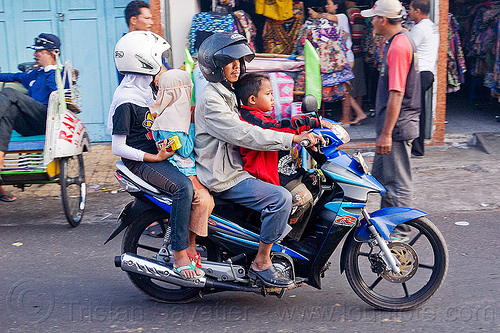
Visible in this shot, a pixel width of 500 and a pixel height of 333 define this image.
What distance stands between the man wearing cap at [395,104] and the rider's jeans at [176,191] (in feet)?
5.95

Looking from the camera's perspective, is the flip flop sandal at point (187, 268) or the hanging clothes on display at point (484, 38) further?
the hanging clothes on display at point (484, 38)

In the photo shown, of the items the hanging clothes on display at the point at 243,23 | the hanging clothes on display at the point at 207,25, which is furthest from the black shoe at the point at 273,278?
the hanging clothes on display at the point at 243,23

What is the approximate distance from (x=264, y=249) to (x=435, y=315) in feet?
3.88

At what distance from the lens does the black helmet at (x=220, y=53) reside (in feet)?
10.9

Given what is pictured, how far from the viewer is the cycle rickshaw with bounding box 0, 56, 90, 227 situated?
5160 millimetres

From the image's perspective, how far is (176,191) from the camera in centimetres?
342

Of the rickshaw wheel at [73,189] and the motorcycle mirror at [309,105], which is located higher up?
the motorcycle mirror at [309,105]

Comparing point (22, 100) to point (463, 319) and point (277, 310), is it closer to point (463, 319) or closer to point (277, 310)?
point (277, 310)

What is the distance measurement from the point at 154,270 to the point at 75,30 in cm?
590

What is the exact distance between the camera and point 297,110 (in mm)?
4863

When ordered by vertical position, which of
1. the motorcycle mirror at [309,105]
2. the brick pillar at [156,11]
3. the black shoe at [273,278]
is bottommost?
the black shoe at [273,278]

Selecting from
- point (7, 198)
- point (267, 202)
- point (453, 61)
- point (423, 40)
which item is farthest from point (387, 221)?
point (453, 61)

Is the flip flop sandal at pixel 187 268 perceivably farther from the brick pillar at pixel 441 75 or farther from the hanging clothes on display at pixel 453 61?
the hanging clothes on display at pixel 453 61

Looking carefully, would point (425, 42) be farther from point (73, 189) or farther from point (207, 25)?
point (73, 189)
